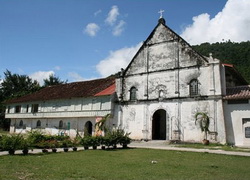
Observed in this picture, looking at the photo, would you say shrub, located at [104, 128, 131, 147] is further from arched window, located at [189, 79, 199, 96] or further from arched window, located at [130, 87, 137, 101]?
arched window, located at [130, 87, 137, 101]

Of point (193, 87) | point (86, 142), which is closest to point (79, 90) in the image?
point (193, 87)

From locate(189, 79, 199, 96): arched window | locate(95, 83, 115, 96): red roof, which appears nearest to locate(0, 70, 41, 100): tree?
locate(95, 83, 115, 96): red roof

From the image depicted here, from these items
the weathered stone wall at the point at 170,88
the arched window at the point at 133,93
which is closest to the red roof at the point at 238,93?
the weathered stone wall at the point at 170,88

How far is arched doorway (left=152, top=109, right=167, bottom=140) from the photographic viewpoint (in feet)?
85.3

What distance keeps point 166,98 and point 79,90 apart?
1360 cm

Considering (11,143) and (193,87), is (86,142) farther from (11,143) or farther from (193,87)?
(193,87)

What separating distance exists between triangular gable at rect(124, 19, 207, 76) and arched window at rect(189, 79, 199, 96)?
1601 mm

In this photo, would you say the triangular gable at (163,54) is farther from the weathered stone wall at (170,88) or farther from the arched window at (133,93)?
the arched window at (133,93)

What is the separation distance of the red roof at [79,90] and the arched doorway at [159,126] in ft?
19.0

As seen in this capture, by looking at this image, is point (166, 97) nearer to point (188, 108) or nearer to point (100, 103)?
point (188, 108)

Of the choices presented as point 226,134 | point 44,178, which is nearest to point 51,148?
point 44,178

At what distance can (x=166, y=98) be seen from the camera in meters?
24.3

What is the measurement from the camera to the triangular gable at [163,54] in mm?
23609

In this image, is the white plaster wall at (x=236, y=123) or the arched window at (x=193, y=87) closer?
the white plaster wall at (x=236, y=123)
